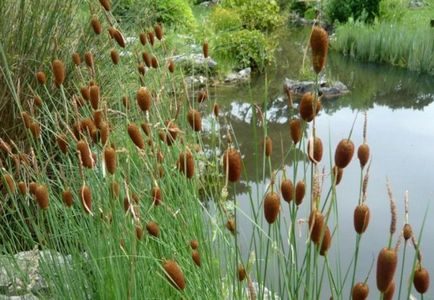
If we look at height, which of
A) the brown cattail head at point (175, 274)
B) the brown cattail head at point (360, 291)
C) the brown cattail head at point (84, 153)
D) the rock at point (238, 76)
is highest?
the brown cattail head at point (84, 153)

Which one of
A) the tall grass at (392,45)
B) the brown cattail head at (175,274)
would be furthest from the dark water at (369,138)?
the brown cattail head at (175,274)

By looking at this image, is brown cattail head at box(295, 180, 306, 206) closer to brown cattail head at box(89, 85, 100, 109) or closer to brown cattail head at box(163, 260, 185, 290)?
brown cattail head at box(163, 260, 185, 290)

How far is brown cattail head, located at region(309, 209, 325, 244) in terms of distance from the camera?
32.8 inches

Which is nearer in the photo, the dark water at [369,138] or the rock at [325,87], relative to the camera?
the dark water at [369,138]

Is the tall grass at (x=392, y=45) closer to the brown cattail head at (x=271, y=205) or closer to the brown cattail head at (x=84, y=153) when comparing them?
the brown cattail head at (x=84, y=153)

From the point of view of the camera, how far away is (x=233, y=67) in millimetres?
8102

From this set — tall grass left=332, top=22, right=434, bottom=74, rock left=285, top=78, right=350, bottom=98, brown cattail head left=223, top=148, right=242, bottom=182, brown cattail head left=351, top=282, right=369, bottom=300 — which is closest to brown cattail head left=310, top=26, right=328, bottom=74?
brown cattail head left=223, top=148, right=242, bottom=182

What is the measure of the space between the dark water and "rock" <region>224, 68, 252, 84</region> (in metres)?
0.14

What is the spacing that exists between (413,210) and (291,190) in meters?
2.92

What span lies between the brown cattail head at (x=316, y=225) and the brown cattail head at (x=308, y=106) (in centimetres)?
12

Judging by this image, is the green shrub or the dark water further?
the green shrub

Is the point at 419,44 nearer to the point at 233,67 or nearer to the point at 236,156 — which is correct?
the point at 233,67

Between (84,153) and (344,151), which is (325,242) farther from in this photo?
(84,153)

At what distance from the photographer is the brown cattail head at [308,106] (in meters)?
0.83
